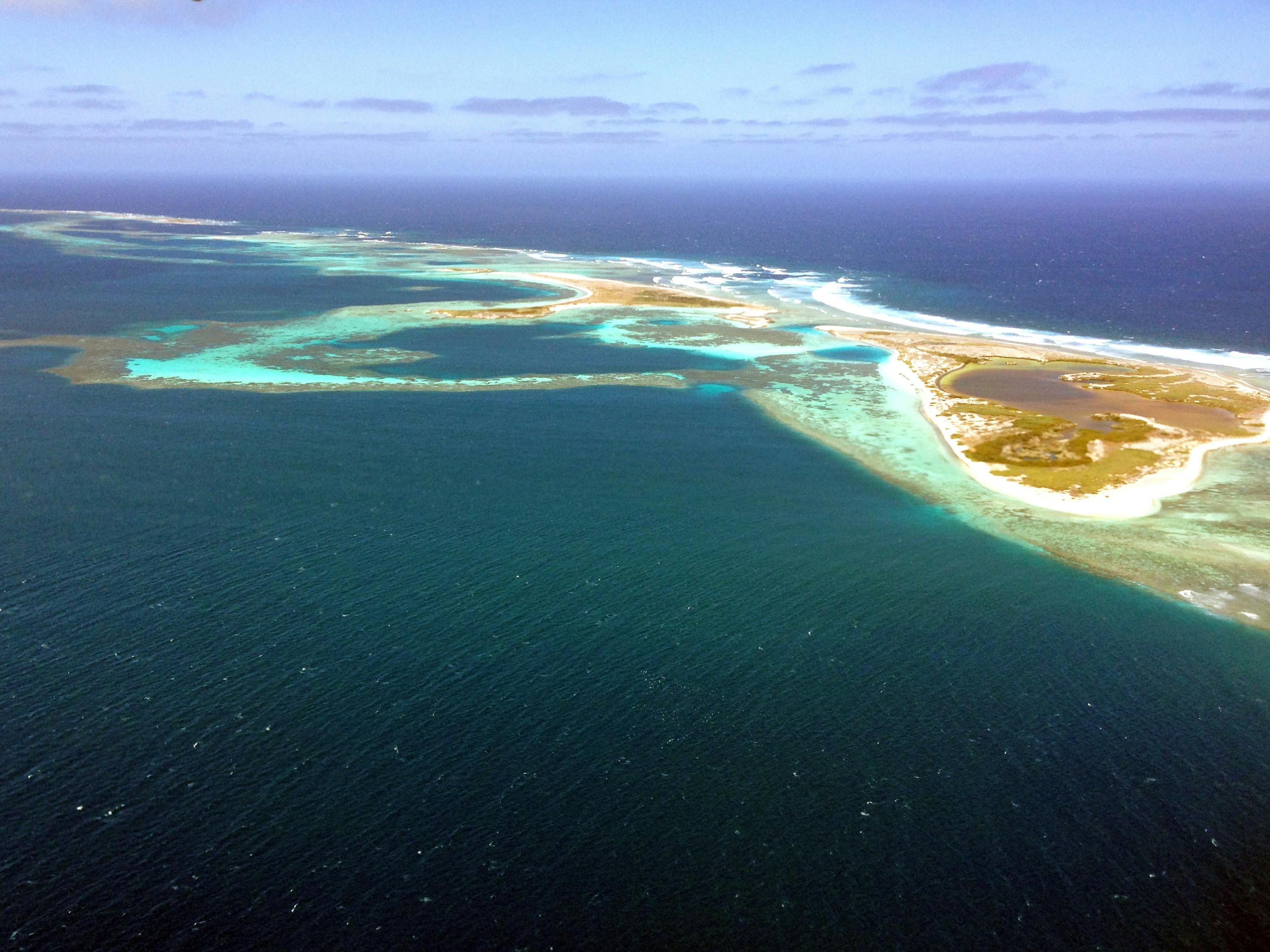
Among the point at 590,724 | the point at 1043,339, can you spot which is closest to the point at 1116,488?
the point at 590,724

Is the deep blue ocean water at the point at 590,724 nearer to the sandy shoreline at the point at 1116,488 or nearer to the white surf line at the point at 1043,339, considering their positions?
the sandy shoreline at the point at 1116,488

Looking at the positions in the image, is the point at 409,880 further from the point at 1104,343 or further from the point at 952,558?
the point at 1104,343

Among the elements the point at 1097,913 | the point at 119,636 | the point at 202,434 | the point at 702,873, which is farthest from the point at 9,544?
the point at 1097,913

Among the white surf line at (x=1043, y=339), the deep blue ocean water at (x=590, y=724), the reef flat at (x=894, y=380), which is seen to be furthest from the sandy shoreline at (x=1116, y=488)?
the white surf line at (x=1043, y=339)

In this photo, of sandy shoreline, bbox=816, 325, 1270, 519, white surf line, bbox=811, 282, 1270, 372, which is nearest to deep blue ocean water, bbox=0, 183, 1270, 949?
sandy shoreline, bbox=816, 325, 1270, 519

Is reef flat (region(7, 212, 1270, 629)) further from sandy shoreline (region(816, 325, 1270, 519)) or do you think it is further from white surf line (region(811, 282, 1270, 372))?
white surf line (region(811, 282, 1270, 372))
